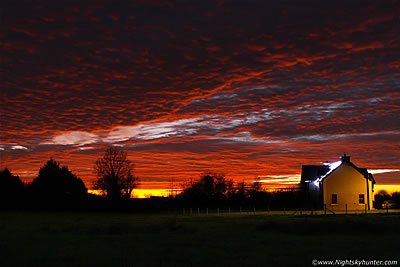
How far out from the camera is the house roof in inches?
2511

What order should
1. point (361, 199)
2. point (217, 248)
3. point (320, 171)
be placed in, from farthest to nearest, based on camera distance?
point (320, 171), point (361, 199), point (217, 248)

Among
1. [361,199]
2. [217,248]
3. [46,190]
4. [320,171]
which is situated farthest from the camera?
[46,190]

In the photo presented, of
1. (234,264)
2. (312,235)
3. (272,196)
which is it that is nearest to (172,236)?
(312,235)

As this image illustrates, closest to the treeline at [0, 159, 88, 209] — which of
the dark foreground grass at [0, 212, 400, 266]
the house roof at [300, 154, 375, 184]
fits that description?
the house roof at [300, 154, 375, 184]

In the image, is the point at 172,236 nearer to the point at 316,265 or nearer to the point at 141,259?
the point at 141,259

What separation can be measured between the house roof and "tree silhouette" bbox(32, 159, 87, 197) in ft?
140

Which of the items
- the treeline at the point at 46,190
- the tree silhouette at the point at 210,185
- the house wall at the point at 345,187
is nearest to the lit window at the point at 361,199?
the house wall at the point at 345,187

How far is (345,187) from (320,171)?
268 inches

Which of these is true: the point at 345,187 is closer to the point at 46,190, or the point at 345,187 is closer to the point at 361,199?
the point at 361,199

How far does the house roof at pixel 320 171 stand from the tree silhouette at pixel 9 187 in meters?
54.1

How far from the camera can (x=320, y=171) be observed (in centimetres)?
6962

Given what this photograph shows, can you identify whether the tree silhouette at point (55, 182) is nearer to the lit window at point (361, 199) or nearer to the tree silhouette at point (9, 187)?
the tree silhouette at point (9, 187)

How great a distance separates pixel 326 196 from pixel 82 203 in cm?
4296

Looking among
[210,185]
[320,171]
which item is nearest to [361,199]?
[320,171]
